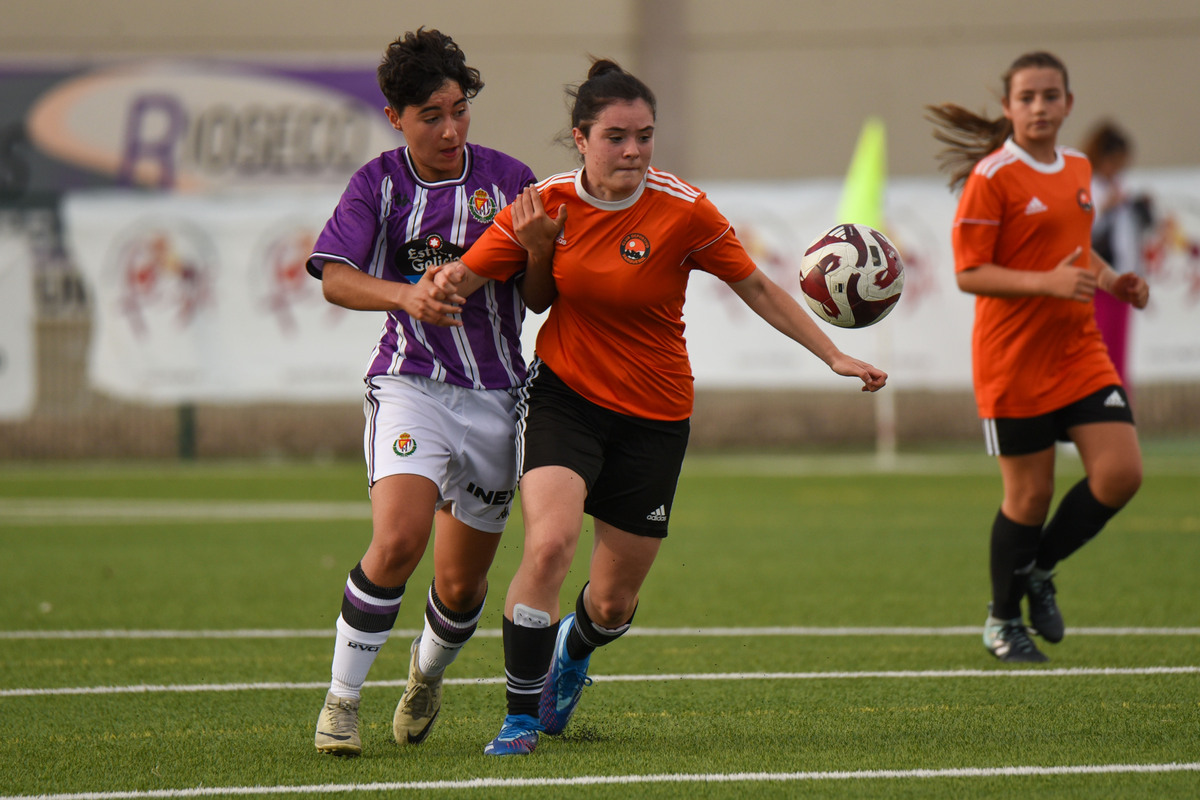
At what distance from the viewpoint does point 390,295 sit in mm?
4180

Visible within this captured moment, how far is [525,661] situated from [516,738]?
0.22 metres

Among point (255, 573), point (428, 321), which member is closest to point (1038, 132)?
point (428, 321)

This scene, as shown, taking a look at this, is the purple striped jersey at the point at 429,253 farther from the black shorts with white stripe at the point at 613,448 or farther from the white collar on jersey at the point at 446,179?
the black shorts with white stripe at the point at 613,448

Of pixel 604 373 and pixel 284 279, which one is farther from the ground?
pixel 604 373

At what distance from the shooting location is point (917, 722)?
4594 millimetres

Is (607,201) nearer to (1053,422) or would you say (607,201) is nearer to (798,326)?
(798,326)

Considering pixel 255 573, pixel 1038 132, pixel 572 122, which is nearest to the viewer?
pixel 572 122

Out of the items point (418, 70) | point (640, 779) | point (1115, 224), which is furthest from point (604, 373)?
point (1115, 224)

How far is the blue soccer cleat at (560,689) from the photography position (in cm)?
455

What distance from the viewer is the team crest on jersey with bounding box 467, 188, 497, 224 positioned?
452 cm

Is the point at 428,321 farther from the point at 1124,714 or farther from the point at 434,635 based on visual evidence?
the point at 1124,714

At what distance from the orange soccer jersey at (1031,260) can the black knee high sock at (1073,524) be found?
40cm

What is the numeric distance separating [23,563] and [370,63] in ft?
35.0

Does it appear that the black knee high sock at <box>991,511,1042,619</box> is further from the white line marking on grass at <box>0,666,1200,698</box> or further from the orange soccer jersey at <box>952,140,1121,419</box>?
the orange soccer jersey at <box>952,140,1121,419</box>
